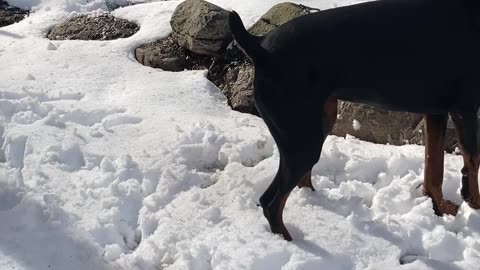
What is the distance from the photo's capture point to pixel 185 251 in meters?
3.46

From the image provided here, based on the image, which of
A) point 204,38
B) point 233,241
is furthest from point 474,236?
point 204,38

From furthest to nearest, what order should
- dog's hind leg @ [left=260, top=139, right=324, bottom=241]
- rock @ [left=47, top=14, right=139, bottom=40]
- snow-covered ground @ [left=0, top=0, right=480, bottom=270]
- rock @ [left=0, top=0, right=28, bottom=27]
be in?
1. rock @ [left=0, top=0, right=28, bottom=27]
2. rock @ [left=47, top=14, right=139, bottom=40]
3. snow-covered ground @ [left=0, top=0, right=480, bottom=270]
4. dog's hind leg @ [left=260, top=139, right=324, bottom=241]

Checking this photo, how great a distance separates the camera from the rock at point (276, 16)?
18.1 ft

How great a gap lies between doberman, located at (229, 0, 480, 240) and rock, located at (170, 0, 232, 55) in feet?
8.03

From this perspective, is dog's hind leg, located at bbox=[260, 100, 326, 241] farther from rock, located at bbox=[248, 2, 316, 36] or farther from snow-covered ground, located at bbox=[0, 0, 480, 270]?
rock, located at bbox=[248, 2, 316, 36]

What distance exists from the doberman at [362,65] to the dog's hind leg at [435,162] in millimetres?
236

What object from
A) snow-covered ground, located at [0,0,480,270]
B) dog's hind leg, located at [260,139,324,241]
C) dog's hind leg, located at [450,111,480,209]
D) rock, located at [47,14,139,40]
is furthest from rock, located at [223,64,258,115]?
dog's hind leg, located at [450,111,480,209]

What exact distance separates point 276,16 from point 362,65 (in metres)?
2.60

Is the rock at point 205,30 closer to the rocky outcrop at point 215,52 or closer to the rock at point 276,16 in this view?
the rocky outcrop at point 215,52

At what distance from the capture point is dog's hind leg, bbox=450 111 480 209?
329 cm

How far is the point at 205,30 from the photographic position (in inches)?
220

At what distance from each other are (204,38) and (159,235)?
243cm

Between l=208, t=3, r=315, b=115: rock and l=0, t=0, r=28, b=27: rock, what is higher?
l=208, t=3, r=315, b=115: rock

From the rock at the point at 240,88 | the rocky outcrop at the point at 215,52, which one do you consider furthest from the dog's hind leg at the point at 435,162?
the rock at the point at 240,88
